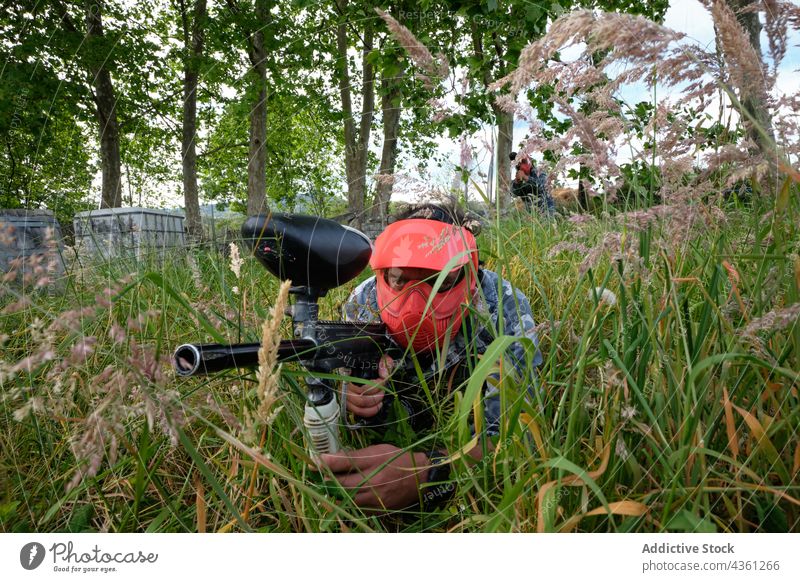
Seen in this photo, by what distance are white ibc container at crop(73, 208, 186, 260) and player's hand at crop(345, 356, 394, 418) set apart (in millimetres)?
1172

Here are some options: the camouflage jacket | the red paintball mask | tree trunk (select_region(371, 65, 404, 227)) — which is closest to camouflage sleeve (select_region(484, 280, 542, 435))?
the camouflage jacket

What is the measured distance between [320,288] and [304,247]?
14cm

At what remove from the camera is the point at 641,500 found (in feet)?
2.95

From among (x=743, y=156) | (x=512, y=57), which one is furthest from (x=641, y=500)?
(x=512, y=57)

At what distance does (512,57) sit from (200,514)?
4461 mm

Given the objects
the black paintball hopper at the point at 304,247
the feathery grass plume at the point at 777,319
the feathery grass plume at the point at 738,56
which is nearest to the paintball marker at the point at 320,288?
the black paintball hopper at the point at 304,247

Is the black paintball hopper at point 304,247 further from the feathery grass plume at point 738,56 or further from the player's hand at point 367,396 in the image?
the feathery grass plume at point 738,56

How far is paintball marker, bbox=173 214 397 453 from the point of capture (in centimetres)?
125

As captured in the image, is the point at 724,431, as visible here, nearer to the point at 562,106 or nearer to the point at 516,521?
the point at 516,521

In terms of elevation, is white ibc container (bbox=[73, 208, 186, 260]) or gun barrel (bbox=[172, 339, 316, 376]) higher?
white ibc container (bbox=[73, 208, 186, 260])

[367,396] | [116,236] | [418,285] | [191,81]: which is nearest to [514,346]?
[418,285]

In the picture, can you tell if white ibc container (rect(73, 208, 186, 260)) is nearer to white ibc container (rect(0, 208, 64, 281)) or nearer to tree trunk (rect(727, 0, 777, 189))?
white ibc container (rect(0, 208, 64, 281))

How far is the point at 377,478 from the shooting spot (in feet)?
4.01
